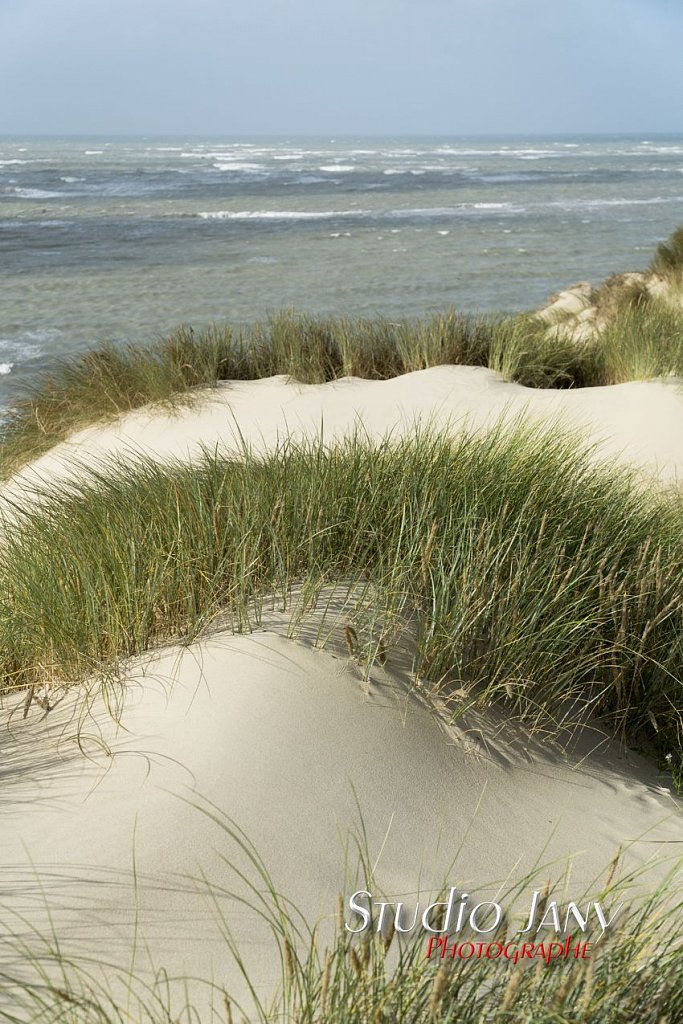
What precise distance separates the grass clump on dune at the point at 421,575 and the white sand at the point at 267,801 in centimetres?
16

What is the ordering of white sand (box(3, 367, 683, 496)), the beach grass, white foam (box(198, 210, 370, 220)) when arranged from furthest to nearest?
1. white foam (box(198, 210, 370, 220))
2. the beach grass
3. white sand (box(3, 367, 683, 496))

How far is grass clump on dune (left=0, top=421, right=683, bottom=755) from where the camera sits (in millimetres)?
2643

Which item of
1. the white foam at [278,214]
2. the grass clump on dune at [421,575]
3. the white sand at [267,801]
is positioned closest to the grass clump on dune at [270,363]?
the grass clump on dune at [421,575]

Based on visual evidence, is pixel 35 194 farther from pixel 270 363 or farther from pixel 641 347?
pixel 641 347

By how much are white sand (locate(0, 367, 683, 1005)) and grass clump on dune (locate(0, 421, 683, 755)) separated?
0.16 meters

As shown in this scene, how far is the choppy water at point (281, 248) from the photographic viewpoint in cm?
1268

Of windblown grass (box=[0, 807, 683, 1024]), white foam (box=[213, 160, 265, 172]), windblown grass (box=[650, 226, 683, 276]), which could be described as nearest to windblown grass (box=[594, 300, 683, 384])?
windblown grass (box=[650, 226, 683, 276])

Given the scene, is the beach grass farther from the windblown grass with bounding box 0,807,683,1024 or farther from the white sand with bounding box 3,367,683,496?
the windblown grass with bounding box 0,807,683,1024

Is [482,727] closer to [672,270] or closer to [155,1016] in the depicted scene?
[155,1016]

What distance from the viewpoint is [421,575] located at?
2.79 m

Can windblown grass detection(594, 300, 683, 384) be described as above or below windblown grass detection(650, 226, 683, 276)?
below

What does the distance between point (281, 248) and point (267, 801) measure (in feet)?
60.7

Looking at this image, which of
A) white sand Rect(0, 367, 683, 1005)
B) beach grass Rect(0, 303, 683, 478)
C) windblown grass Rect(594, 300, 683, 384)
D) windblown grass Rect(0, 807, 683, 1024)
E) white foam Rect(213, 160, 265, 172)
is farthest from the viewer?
white foam Rect(213, 160, 265, 172)

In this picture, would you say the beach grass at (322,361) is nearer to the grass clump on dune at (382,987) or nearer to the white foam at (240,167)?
the grass clump on dune at (382,987)
